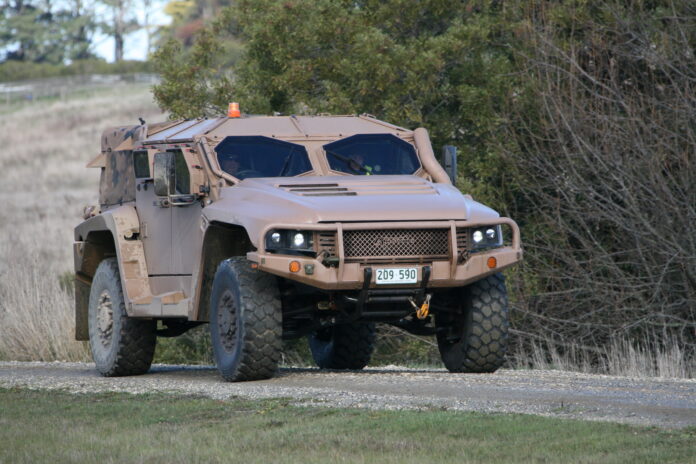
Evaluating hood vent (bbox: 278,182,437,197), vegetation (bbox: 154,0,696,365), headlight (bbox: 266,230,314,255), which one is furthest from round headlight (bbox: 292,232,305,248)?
vegetation (bbox: 154,0,696,365)

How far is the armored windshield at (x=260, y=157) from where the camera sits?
11.7 meters

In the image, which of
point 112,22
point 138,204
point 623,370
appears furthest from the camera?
point 112,22

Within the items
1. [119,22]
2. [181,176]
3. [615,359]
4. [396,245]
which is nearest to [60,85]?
[119,22]

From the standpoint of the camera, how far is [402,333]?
2050 centimetres

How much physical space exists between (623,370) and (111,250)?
5.72m

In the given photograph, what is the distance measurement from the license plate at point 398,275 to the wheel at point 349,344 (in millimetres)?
3312

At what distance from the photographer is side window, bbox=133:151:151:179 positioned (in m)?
12.4

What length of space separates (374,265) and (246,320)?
108 cm

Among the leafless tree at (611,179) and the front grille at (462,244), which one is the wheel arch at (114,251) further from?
the leafless tree at (611,179)

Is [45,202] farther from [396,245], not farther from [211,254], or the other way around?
[396,245]

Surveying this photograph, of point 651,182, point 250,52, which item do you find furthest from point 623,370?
point 250,52

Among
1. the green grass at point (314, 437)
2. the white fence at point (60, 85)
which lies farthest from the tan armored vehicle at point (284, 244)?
the white fence at point (60, 85)

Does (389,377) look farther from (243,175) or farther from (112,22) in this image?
(112,22)

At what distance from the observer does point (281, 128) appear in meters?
12.1
